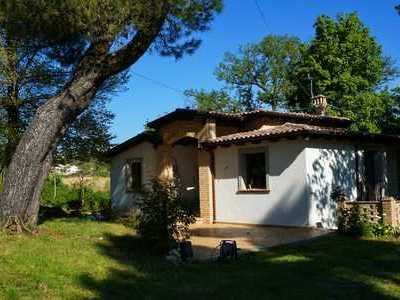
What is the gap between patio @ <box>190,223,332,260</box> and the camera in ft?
40.8

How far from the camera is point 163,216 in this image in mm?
11305

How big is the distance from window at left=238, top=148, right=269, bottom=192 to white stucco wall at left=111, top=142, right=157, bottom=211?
189 inches

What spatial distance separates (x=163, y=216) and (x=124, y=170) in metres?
12.4

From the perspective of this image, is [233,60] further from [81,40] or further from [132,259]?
[132,259]

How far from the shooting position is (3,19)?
12750 millimetres

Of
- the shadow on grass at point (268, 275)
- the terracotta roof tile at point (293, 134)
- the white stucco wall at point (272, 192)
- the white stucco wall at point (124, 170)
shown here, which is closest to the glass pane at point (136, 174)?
the white stucco wall at point (124, 170)

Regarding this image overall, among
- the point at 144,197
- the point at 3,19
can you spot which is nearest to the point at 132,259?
the point at 144,197

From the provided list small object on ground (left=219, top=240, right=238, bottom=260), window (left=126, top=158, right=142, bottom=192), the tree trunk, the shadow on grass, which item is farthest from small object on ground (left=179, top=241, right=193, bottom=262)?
window (left=126, top=158, right=142, bottom=192)

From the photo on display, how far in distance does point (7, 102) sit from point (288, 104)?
2723 cm

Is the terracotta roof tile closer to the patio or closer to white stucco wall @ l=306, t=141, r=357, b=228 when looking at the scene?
white stucco wall @ l=306, t=141, r=357, b=228

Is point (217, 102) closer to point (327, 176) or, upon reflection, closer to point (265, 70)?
point (265, 70)

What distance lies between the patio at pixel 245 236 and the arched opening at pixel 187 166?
5.72 m

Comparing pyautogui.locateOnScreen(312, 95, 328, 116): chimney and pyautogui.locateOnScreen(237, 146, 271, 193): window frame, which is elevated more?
pyautogui.locateOnScreen(312, 95, 328, 116): chimney

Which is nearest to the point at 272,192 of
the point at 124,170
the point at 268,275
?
the point at 268,275
